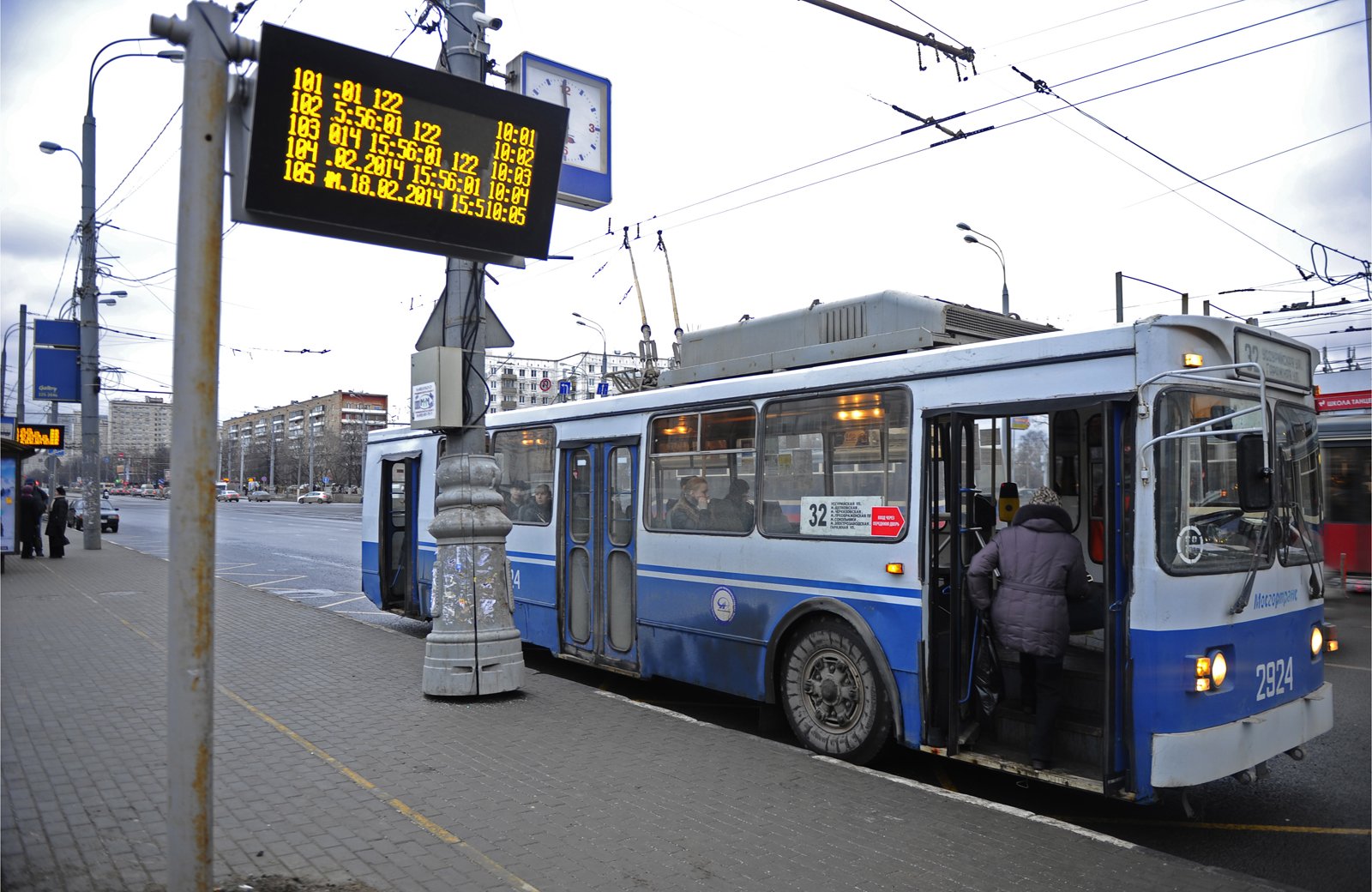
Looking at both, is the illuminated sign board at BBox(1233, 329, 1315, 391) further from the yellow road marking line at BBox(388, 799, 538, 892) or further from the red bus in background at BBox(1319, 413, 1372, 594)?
the red bus in background at BBox(1319, 413, 1372, 594)

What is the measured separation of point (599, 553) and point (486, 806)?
4118 mm

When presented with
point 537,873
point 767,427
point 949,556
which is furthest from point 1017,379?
point 537,873

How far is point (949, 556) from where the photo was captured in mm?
6504

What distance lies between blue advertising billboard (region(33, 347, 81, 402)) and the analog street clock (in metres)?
19.6

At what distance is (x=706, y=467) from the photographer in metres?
8.31

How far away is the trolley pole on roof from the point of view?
8.22m

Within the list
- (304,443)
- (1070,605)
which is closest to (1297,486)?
(1070,605)

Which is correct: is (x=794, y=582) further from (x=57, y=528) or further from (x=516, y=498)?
(x=57, y=528)

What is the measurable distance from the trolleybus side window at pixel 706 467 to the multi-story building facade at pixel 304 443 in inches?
3789

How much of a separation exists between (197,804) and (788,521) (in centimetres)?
470

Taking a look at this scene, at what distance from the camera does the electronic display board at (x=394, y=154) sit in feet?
14.8

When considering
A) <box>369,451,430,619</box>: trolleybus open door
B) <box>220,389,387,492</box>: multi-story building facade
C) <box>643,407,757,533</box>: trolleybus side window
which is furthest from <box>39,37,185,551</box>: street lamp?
<box>220,389,387,492</box>: multi-story building facade

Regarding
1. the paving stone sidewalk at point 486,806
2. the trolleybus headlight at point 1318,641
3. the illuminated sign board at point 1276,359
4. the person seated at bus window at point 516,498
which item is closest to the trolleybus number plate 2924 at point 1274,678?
the trolleybus headlight at point 1318,641

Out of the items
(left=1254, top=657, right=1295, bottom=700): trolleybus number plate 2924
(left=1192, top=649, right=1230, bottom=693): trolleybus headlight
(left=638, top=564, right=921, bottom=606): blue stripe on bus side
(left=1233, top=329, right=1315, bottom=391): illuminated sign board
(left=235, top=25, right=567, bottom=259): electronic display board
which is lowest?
(left=1254, top=657, right=1295, bottom=700): trolleybus number plate 2924
